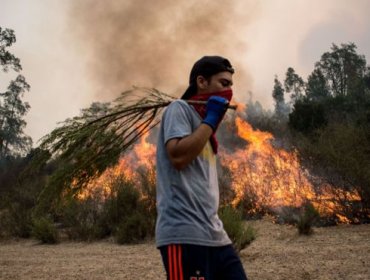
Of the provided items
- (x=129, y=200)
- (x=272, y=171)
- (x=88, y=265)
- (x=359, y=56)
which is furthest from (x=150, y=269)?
(x=359, y=56)

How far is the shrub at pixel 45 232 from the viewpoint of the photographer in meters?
11.9

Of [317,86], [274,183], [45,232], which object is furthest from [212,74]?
[317,86]

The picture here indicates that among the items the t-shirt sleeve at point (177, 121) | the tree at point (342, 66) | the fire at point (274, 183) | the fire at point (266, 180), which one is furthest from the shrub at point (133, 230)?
the tree at point (342, 66)

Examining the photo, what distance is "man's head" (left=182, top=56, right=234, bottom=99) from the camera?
2.30 m

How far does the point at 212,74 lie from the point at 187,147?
1.60ft

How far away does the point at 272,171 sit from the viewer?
1466 centimetres

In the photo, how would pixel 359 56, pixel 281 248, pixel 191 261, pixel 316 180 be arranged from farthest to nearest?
pixel 359 56 < pixel 316 180 < pixel 281 248 < pixel 191 261

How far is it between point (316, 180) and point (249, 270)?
606cm

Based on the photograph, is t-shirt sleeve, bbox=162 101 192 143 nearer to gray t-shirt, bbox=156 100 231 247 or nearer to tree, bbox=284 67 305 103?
gray t-shirt, bbox=156 100 231 247

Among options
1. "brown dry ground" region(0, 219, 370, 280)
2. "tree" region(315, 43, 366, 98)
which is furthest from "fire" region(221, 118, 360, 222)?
"tree" region(315, 43, 366, 98)

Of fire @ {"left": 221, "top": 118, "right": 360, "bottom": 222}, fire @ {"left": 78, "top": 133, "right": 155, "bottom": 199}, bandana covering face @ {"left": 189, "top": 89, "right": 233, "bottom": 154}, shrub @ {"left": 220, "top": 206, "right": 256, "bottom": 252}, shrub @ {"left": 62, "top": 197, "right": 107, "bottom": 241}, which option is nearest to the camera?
bandana covering face @ {"left": 189, "top": 89, "right": 233, "bottom": 154}

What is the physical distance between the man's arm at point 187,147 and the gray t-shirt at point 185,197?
4 centimetres

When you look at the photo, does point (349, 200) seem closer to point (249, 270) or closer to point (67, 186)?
point (249, 270)

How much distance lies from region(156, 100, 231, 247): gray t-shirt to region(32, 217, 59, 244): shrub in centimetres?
1054
